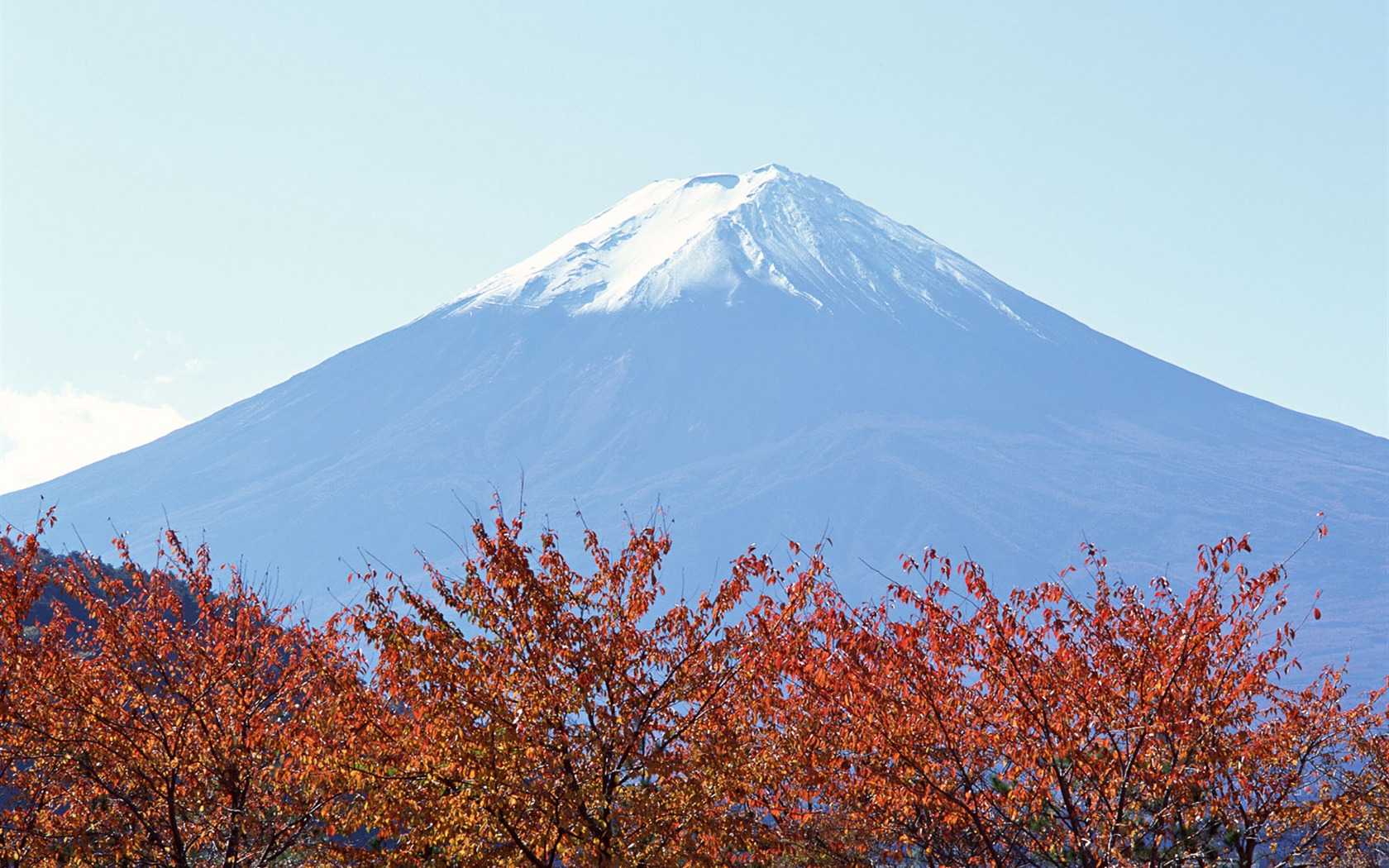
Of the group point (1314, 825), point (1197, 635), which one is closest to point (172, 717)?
point (1197, 635)

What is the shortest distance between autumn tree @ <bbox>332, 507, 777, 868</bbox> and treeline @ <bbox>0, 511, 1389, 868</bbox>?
3cm

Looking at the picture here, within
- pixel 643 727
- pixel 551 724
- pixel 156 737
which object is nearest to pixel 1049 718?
pixel 643 727

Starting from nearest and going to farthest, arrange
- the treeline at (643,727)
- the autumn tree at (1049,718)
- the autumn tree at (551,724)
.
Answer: the autumn tree at (551,724) < the treeline at (643,727) < the autumn tree at (1049,718)

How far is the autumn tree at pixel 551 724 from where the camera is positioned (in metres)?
11.5

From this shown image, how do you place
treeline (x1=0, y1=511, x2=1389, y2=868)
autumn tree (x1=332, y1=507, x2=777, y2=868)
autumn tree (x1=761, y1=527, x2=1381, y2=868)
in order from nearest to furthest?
autumn tree (x1=332, y1=507, x2=777, y2=868), treeline (x1=0, y1=511, x2=1389, y2=868), autumn tree (x1=761, y1=527, x2=1381, y2=868)

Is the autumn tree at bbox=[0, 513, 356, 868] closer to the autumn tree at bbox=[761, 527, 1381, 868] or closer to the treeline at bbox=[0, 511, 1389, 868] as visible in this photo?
the treeline at bbox=[0, 511, 1389, 868]

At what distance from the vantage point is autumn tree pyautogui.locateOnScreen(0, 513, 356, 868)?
1314 centimetres

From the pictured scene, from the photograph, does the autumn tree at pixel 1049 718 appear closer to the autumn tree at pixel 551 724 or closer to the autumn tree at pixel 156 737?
the autumn tree at pixel 551 724

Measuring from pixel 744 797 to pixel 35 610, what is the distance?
114 feet

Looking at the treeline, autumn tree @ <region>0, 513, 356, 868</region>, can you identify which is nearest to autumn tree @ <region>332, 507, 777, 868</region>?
the treeline

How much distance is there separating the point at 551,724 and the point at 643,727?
0.86 meters

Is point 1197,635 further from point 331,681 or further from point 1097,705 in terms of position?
point 331,681

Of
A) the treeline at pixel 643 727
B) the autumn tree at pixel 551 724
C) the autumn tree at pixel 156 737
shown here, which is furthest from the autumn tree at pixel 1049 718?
the autumn tree at pixel 156 737

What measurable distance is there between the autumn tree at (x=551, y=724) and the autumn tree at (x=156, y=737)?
4.19 ft
